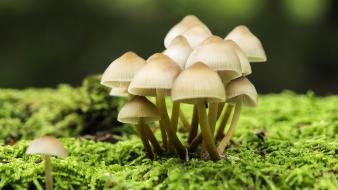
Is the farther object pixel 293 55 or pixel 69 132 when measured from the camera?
pixel 293 55

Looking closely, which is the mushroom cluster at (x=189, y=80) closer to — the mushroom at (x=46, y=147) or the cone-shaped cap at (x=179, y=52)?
the cone-shaped cap at (x=179, y=52)

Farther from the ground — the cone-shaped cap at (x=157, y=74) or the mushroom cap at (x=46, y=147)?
the cone-shaped cap at (x=157, y=74)

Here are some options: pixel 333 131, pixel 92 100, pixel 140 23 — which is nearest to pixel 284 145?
pixel 333 131

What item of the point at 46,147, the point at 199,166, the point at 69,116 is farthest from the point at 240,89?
the point at 69,116

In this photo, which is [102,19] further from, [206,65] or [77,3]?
[206,65]

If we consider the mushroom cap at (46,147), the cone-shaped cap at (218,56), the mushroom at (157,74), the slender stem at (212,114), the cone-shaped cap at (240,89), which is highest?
the cone-shaped cap at (218,56)

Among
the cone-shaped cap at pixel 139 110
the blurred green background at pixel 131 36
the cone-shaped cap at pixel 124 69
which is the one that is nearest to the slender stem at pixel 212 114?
the cone-shaped cap at pixel 139 110

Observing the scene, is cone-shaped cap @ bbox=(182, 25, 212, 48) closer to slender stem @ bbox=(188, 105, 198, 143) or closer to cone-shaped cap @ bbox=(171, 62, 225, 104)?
slender stem @ bbox=(188, 105, 198, 143)
